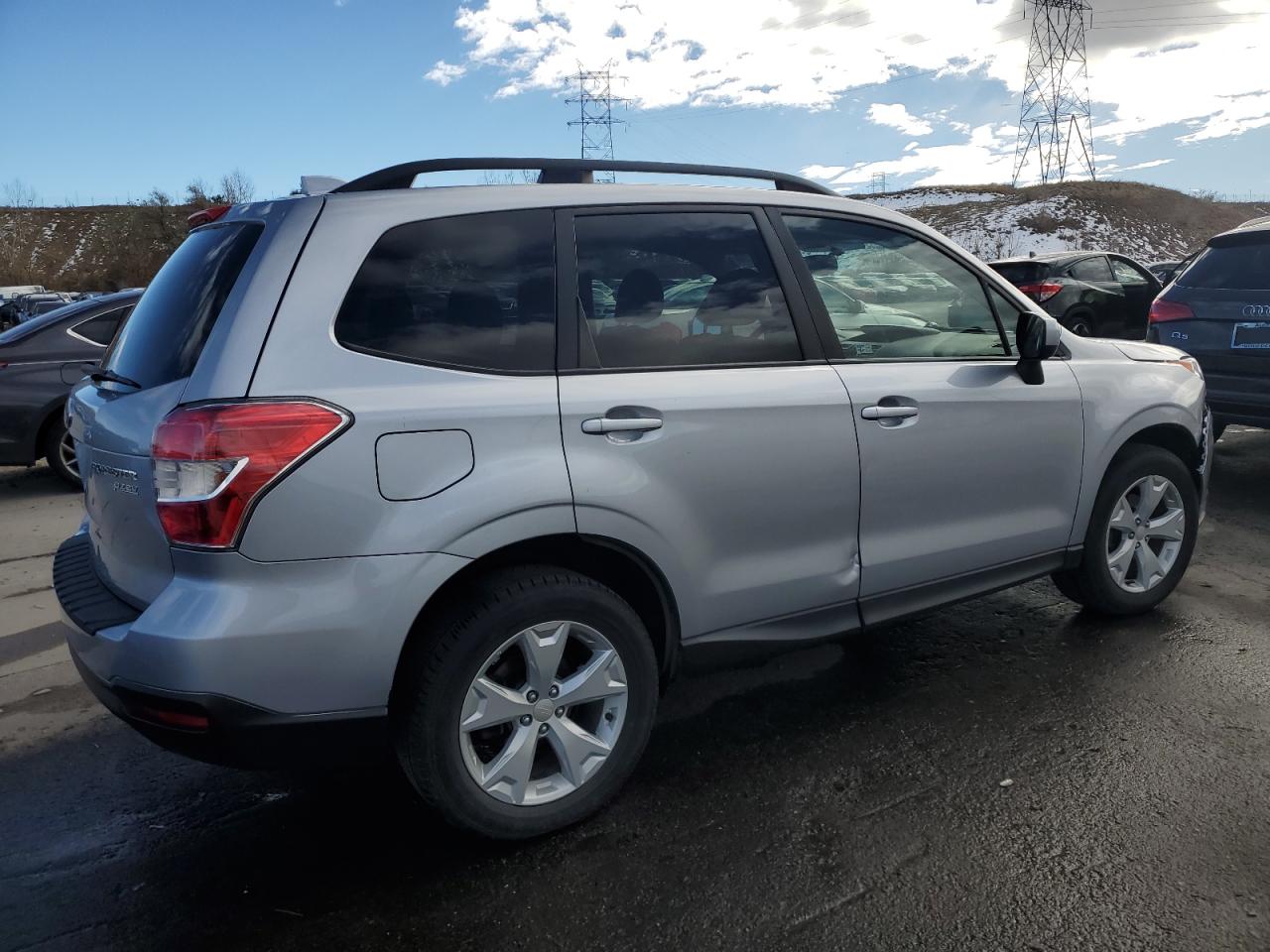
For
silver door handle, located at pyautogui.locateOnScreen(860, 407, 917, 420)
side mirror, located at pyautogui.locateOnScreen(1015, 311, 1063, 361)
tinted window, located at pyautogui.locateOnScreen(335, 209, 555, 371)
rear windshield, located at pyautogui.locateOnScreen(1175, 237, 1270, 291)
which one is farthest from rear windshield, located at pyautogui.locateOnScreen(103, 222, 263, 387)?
rear windshield, located at pyautogui.locateOnScreen(1175, 237, 1270, 291)

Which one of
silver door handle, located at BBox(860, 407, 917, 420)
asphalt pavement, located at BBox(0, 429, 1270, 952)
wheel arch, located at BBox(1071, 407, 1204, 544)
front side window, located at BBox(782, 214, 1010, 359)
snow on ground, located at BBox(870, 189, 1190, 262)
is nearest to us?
asphalt pavement, located at BBox(0, 429, 1270, 952)

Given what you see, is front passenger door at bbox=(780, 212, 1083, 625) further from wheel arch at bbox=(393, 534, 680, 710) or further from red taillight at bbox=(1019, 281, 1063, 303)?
red taillight at bbox=(1019, 281, 1063, 303)

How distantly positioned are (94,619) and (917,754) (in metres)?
2.52

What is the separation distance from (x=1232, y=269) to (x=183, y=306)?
6.93 m

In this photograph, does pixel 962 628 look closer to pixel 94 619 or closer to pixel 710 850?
pixel 710 850

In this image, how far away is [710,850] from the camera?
2660mm

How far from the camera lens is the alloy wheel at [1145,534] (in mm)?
4105

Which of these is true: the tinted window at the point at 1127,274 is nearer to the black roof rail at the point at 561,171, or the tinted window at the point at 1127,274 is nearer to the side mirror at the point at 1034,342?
the side mirror at the point at 1034,342

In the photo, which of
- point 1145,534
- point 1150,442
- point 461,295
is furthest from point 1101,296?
point 461,295

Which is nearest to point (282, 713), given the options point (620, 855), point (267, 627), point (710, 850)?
point (267, 627)

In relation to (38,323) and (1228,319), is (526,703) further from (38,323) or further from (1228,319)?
(38,323)

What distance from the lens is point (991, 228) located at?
62375mm

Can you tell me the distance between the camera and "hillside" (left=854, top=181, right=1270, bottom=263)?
2329 inches

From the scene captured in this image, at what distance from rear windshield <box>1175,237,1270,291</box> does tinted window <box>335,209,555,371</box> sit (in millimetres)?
5925
